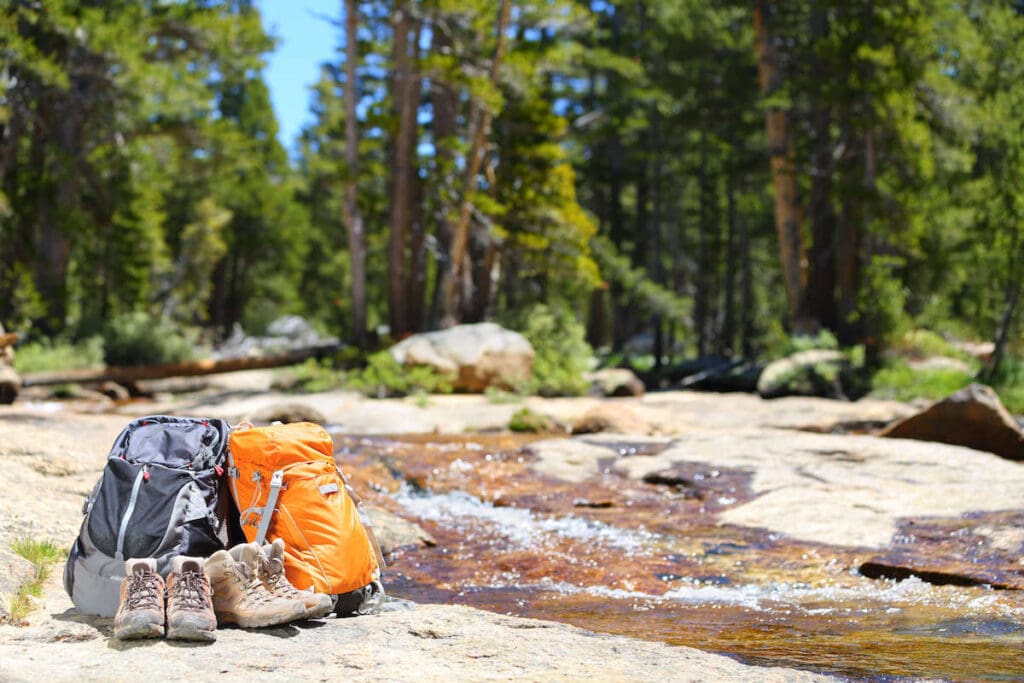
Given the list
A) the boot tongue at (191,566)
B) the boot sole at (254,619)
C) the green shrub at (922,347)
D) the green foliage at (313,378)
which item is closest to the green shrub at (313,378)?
the green foliage at (313,378)

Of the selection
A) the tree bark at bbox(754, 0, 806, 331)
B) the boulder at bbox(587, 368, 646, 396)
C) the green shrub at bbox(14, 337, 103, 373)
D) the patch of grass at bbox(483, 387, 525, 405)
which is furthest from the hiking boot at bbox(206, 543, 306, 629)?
the tree bark at bbox(754, 0, 806, 331)

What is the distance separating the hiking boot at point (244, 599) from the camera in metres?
3.85

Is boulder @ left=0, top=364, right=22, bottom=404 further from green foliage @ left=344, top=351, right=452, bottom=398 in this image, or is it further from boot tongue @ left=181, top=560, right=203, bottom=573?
boot tongue @ left=181, top=560, right=203, bottom=573

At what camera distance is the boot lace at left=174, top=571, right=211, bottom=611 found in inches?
144

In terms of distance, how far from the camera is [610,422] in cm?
1147

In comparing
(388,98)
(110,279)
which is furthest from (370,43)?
(110,279)

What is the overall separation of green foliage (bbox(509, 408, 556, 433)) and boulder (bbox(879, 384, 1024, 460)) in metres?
4.62

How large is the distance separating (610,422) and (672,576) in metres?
5.46

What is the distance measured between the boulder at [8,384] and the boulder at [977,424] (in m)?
12.6

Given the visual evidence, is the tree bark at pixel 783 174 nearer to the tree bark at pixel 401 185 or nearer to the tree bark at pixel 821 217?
the tree bark at pixel 821 217

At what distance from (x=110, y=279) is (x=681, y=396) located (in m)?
19.4

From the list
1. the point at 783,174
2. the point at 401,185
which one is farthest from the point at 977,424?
the point at 401,185

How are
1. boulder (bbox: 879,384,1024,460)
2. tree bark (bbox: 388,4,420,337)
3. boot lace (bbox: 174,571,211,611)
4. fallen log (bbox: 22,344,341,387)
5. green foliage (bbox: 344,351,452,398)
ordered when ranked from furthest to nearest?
tree bark (bbox: 388,4,420,337), fallen log (bbox: 22,344,341,387), green foliage (bbox: 344,351,452,398), boulder (bbox: 879,384,1024,460), boot lace (bbox: 174,571,211,611)

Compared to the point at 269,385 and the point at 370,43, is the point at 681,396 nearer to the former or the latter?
the point at 269,385
